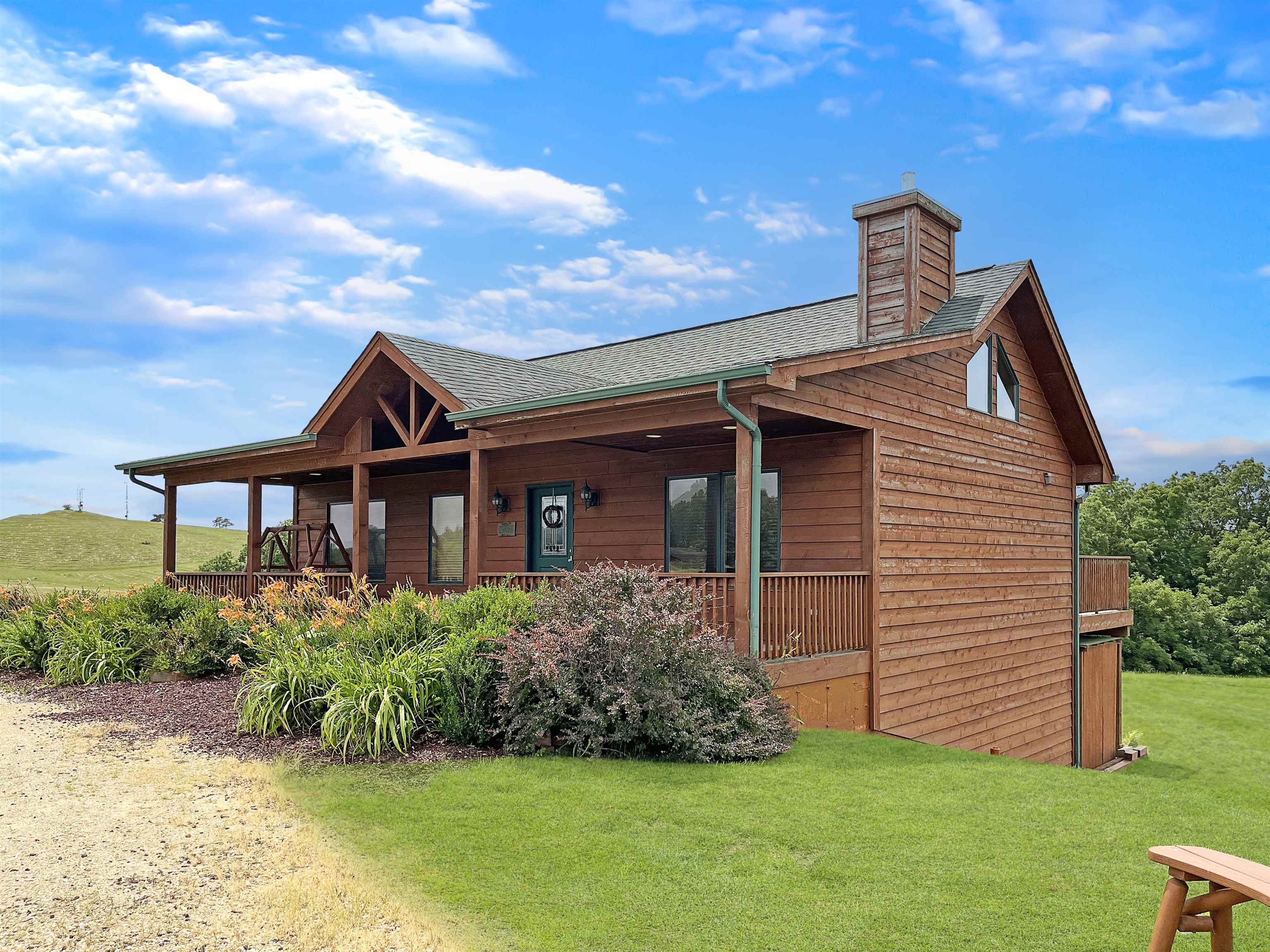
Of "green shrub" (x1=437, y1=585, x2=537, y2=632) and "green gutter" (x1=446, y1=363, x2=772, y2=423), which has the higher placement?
"green gutter" (x1=446, y1=363, x2=772, y2=423)

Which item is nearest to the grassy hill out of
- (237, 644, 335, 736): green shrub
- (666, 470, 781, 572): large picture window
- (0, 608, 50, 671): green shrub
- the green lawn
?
(0, 608, 50, 671): green shrub

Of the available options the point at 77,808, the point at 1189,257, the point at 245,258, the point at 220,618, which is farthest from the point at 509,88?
the point at 1189,257

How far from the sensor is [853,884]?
182 inches

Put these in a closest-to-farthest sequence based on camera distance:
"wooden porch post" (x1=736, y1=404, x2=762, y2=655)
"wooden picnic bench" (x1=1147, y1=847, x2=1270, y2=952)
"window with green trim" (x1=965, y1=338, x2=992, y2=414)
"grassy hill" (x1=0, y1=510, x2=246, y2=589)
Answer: "wooden picnic bench" (x1=1147, y1=847, x2=1270, y2=952) → "wooden porch post" (x1=736, y1=404, x2=762, y2=655) → "window with green trim" (x1=965, y1=338, x2=992, y2=414) → "grassy hill" (x1=0, y1=510, x2=246, y2=589)

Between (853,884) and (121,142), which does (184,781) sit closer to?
(853,884)

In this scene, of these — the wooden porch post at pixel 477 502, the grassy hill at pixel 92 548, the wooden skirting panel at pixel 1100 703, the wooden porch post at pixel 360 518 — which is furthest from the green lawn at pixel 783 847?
the grassy hill at pixel 92 548

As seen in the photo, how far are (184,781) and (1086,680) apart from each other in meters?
14.3

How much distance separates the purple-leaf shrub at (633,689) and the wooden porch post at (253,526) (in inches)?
379

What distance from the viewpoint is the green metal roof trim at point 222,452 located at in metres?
13.9

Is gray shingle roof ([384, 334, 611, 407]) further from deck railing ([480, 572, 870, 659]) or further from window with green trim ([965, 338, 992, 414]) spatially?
window with green trim ([965, 338, 992, 414])

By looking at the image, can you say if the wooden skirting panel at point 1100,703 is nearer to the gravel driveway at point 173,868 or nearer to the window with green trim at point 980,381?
the window with green trim at point 980,381

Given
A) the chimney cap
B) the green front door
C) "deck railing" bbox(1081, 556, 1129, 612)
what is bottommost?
"deck railing" bbox(1081, 556, 1129, 612)

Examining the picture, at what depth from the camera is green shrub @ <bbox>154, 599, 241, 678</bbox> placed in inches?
446

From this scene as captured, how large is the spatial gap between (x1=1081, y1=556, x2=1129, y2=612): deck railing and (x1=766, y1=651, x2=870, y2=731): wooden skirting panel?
7797mm
